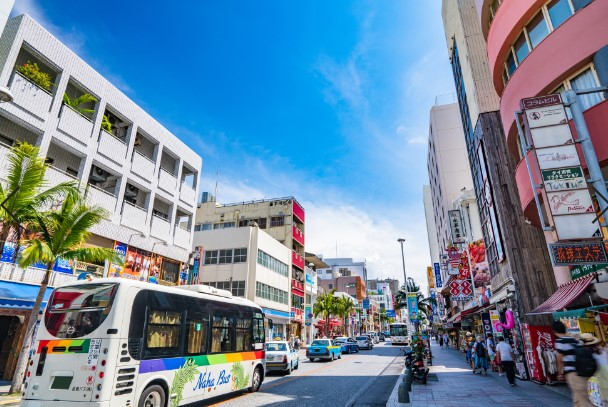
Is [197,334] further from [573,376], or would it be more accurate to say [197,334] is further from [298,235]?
[298,235]

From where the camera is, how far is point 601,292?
10133 mm

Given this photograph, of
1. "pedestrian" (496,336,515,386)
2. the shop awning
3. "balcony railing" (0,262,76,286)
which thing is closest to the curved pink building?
the shop awning

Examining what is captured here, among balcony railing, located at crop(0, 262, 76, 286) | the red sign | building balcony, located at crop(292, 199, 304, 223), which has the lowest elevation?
balcony railing, located at crop(0, 262, 76, 286)

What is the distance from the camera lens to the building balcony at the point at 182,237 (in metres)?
24.2

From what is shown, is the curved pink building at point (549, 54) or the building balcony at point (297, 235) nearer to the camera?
the curved pink building at point (549, 54)

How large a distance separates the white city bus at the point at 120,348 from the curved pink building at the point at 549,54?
1231 centimetres

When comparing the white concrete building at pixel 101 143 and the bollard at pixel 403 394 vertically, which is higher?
the white concrete building at pixel 101 143

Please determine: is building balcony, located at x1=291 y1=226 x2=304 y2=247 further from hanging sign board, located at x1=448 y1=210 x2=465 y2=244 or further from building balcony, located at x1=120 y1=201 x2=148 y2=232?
building balcony, located at x1=120 y1=201 x2=148 y2=232

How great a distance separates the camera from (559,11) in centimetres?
1146

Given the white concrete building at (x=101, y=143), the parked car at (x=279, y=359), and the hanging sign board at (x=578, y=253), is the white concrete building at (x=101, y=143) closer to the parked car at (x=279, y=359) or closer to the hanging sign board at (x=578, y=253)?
the parked car at (x=279, y=359)

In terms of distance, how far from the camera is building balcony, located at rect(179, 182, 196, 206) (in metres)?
25.0

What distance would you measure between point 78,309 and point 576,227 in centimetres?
1195

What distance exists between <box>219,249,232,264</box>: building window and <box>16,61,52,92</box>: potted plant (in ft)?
80.9

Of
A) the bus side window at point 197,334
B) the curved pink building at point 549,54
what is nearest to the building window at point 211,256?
the bus side window at point 197,334
